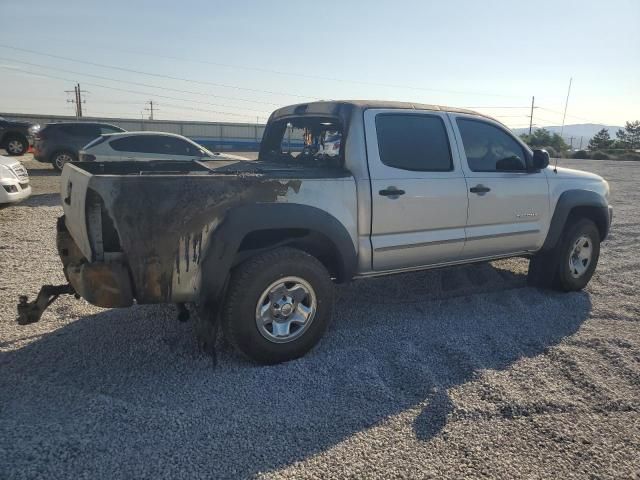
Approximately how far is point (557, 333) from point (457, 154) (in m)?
1.81

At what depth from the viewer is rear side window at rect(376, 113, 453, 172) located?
164 inches

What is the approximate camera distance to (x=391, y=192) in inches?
159

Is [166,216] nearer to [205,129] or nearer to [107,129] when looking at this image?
[107,129]

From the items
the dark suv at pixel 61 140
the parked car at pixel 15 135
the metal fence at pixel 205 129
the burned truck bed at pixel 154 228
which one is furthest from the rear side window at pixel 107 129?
the metal fence at pixel 205 129

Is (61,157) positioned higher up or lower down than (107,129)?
lower down

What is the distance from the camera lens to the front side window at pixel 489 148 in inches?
185

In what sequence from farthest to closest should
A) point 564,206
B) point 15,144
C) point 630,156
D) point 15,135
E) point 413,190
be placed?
point 630,156 < point 15,144 < point 15,135 < point 564,206 < point 413,190

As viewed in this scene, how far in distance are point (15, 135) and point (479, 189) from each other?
19.8 m

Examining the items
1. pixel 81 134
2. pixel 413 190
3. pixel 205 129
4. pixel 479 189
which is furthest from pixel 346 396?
pixel 205 129

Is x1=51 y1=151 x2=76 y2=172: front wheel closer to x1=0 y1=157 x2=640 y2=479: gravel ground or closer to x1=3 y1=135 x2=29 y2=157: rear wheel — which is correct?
x1=3 y1=135 x2=29 y2=157: rear wheel

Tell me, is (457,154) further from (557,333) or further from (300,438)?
(300,438)

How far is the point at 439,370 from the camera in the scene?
3.69 metres

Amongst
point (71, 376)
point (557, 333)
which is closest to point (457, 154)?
point (557, 333)

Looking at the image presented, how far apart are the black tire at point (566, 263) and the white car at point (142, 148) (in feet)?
25.9
